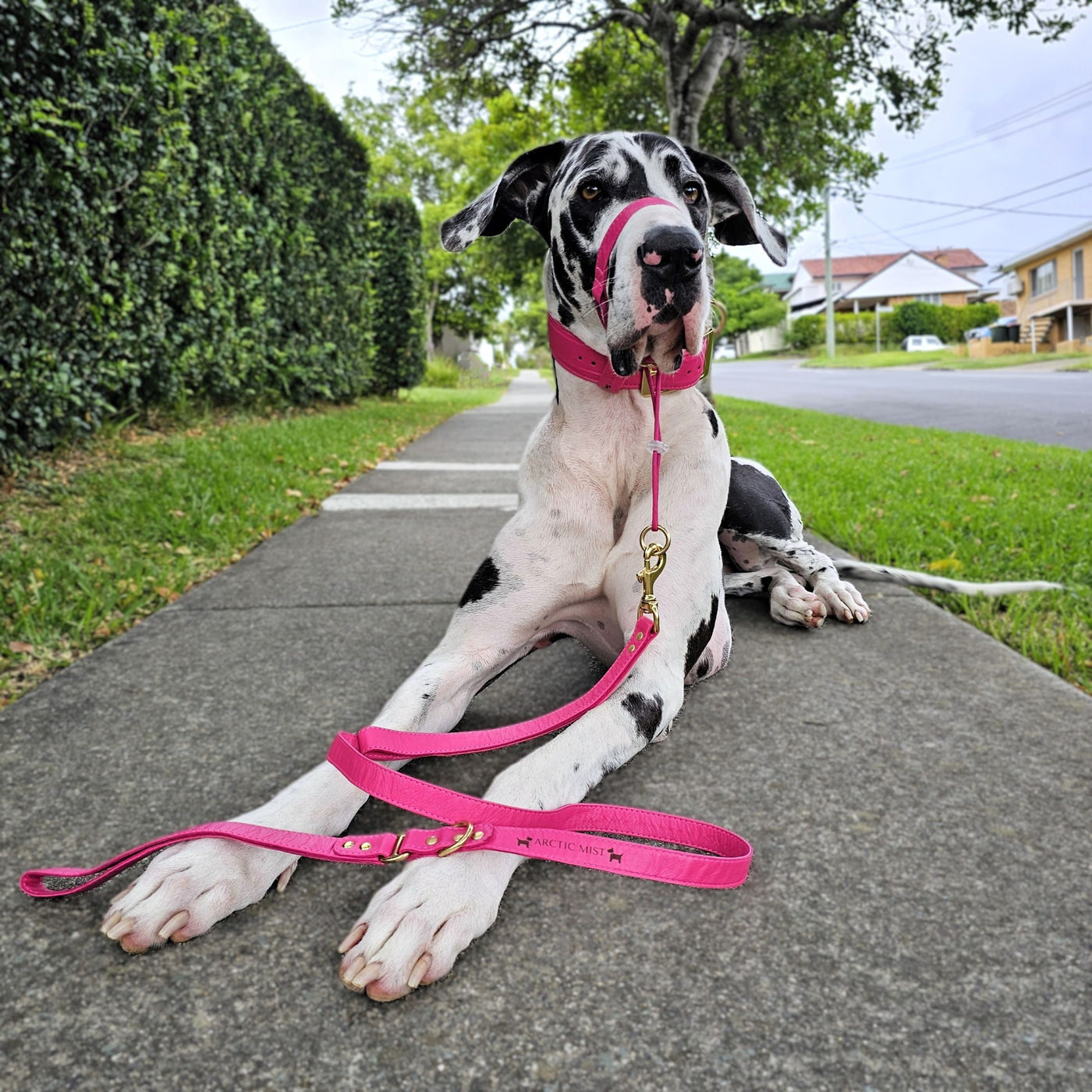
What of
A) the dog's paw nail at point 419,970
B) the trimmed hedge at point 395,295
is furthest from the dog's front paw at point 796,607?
the trimmed hedge at point 395,295

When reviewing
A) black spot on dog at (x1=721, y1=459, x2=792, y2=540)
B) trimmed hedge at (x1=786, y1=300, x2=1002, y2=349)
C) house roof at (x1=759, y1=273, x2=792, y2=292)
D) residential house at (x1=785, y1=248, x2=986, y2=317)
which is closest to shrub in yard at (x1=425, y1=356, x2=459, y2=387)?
black spot on dog at (x1=721, y1=459, x2=792, y2=540)

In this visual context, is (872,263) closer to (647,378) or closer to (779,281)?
(779,281)

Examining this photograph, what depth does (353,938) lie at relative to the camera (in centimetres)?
139

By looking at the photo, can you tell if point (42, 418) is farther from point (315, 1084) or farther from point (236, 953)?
point (315, 1084)

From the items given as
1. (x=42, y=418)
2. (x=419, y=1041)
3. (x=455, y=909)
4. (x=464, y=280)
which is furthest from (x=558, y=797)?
(x=464, y=280)

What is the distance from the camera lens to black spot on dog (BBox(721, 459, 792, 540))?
10.6 ft

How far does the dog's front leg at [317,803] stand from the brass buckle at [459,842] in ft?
1.13

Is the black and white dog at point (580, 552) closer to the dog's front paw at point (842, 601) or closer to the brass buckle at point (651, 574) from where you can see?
the brass buckle at point (651, 574)

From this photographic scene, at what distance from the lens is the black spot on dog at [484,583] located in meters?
2.27

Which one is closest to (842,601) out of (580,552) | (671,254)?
(580,552)

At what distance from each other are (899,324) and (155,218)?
53.7m

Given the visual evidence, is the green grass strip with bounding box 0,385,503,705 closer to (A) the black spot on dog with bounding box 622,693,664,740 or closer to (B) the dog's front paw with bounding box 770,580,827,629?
(A) the black spot on dog with bounding box 622,693,664,740

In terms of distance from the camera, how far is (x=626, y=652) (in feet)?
6.59

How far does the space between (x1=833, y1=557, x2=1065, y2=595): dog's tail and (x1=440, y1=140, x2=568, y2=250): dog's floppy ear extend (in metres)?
2.01
